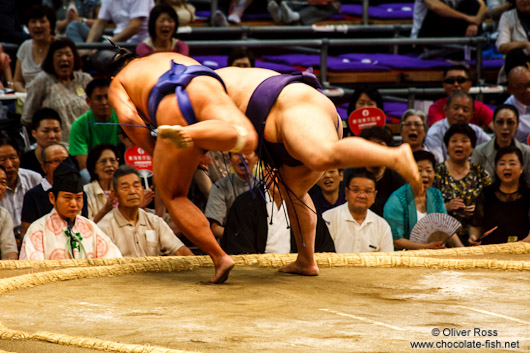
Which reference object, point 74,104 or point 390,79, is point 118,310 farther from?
point 390,79

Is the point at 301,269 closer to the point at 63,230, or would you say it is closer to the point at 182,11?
the point at 63,230

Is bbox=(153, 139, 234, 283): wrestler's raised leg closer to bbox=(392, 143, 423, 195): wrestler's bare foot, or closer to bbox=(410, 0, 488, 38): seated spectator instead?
bbox=(392, 143, 423, 195): wrestler's bare foot

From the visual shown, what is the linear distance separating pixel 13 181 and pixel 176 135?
6.30 ft

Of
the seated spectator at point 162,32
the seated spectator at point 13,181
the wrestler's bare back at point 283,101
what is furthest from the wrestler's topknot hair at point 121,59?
the seated spectator at point 162,32

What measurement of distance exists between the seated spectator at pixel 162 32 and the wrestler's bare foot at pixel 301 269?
2.01m

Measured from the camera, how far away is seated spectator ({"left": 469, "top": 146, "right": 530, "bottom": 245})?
151 inches

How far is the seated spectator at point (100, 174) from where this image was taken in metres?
3.79

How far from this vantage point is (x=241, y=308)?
86.7 inches

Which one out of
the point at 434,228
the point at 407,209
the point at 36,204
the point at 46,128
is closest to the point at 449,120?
the point at 407,209

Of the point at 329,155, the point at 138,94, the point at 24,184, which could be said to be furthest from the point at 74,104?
the point at 329,155

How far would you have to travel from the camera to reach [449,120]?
4.57 metres

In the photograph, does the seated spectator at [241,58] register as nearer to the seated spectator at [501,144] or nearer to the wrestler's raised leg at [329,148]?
the seated spectator at [501,144]

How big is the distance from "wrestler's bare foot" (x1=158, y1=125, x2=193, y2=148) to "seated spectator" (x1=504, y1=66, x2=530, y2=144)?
9.93ft

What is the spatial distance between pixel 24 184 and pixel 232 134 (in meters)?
1.93
